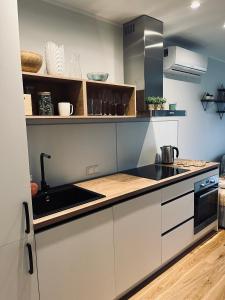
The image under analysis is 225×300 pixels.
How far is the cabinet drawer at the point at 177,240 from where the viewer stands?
7.17ft

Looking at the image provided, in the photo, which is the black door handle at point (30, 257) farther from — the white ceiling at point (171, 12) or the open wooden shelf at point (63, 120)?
the white ceiling at point (171, 12)

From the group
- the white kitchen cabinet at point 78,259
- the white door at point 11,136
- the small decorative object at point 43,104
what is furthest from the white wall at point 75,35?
the white kitchen cabinet at point 78,259

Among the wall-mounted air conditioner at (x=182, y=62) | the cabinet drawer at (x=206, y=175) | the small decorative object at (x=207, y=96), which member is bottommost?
the cabinet drawer at (x=206, y=175)

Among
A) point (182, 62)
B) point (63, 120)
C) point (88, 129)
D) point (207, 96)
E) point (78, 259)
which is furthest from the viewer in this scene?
point (207, 96)

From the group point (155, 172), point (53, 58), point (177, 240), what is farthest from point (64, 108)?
point (177, 240)

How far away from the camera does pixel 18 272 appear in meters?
1.28

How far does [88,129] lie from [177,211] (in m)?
1.20

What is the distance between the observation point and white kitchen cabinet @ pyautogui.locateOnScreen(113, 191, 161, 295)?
1777 mm

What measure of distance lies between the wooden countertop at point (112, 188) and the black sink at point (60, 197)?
0.25 feet

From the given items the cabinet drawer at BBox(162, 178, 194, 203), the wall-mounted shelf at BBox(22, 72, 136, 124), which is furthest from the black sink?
the cabinet drawer at BBox(162, 178, 194, 203)

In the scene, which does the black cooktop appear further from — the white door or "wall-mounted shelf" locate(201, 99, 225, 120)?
"wall-mounted shelf" locate(201, 99, 225, 120)

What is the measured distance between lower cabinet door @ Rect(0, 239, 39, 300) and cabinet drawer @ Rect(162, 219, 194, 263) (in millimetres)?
1264

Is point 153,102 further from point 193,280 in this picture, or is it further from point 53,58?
point 193,280

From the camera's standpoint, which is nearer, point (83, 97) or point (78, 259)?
point (78, 259)
